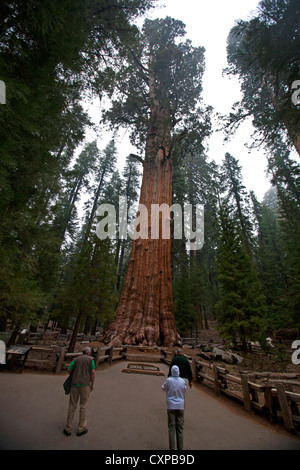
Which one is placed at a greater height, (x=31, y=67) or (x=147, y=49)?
(x=147, y=49)

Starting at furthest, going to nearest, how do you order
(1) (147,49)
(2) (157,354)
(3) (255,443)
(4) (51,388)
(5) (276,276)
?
(5) (276,276) < (1) (147,49) < (2) (157,354) < (4) (51,388) < (3) (255,443)

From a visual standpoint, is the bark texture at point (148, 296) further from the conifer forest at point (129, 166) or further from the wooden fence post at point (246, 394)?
the wooden fence post at point (246, 394)

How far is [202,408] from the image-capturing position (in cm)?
460

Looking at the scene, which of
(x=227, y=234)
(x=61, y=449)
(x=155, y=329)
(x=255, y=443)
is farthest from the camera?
(x=227, y=234)

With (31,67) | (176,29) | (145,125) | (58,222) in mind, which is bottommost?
(31,67)

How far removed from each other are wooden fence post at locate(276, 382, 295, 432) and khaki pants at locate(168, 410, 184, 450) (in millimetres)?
2243

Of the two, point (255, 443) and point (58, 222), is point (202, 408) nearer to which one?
point (255, 443)

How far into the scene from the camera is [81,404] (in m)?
3.34

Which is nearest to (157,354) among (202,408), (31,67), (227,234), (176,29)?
(202,408)

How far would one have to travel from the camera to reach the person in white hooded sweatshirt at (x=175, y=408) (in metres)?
2.84

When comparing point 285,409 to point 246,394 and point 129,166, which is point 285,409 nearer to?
point 246,394

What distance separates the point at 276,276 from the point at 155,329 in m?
16.7

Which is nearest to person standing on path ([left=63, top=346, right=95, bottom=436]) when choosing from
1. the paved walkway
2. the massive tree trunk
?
the paved walkway

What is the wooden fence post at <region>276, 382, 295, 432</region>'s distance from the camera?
368cm
